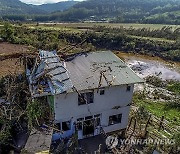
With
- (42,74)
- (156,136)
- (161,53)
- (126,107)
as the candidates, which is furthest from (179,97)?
(161,53)

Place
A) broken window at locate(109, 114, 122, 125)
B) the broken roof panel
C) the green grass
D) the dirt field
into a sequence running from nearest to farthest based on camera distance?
the broken roof panel → broken window at locate(109, 114, 122, 125) → the green grass → the dirt field

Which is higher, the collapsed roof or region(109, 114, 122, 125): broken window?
the collapsed roof

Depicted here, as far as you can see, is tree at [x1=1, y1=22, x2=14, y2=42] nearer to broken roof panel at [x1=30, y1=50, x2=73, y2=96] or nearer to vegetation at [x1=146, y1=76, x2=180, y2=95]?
vegetation at [x1=146, y1=76, x2=180, y2=95]

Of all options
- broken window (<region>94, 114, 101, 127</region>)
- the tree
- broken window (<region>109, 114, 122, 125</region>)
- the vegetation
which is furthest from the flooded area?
broken window (<region>94, 114, 101, 127</region>)

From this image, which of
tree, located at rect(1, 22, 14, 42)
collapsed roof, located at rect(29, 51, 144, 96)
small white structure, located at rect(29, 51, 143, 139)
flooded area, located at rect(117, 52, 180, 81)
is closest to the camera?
collapsed roof, located at rect(29, 51, 144, 96)

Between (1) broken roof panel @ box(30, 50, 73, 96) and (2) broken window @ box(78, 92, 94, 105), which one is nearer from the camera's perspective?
(1) broken roof panel @ box(30, 50, 73, 96)

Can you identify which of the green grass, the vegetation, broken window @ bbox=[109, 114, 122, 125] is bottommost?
the vegetation

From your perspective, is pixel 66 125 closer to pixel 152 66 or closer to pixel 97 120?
pixel 97 120

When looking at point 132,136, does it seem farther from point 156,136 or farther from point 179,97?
point 179,97
